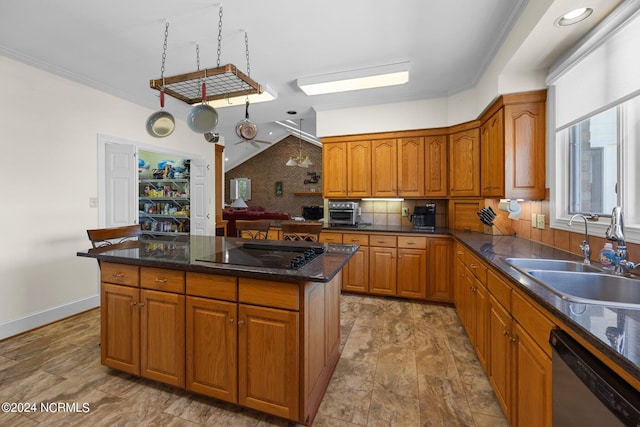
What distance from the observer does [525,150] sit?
2.49m

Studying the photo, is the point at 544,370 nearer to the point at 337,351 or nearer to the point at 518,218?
the point at 337,351

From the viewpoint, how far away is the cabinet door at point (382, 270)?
11.6 ft

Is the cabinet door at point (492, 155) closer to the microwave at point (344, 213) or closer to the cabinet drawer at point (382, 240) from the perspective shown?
the cabinet drawer at point (382, 240)

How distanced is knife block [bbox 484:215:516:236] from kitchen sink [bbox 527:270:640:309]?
1519 millimetres

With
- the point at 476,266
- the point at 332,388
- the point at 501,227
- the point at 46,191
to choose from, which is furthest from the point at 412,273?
the point at 46,191

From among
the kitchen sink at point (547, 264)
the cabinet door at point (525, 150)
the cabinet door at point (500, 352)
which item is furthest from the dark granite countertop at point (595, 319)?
the cabinet door at point (525, 150)

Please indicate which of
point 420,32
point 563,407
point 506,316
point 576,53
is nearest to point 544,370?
point 563,407

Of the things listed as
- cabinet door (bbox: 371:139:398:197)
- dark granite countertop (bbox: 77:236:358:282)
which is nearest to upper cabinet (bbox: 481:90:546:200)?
cabinet door (bbox: 371:139:398:197)

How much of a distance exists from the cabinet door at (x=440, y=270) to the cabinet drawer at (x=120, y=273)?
2992 mm

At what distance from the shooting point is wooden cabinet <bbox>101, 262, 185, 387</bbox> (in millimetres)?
1713

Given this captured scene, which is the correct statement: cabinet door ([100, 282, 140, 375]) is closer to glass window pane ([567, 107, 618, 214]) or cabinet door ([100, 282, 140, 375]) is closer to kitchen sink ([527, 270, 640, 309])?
kitchen sink ([527, 270, 640, 309])

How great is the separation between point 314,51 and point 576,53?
6.62ft

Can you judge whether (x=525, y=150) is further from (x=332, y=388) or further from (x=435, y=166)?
(x=332, y=388)

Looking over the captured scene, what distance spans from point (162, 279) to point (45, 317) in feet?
7.50
